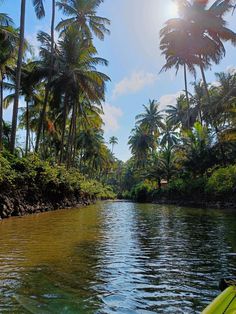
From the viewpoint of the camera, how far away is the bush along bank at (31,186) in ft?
52.4

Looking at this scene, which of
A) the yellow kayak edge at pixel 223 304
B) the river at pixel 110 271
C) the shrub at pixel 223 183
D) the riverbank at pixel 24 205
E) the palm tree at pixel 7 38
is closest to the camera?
the yellow kayak edge at pixel 223 304

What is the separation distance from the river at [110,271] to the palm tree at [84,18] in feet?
85.8

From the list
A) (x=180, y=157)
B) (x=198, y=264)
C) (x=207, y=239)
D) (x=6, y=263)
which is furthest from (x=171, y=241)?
(x=180, y=157)

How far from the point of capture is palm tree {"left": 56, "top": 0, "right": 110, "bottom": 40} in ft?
106

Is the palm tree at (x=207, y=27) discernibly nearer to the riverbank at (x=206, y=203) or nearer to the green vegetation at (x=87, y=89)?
the green vegetation at (x=87, y=89)

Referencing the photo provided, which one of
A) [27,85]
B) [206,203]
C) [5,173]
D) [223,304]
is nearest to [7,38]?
[27,85]

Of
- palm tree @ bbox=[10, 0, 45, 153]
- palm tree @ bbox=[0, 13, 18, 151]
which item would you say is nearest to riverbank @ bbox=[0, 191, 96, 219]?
palm tree @ bbox=[10, 0, 45, 153]

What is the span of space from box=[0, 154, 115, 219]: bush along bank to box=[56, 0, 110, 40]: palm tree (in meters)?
14.3

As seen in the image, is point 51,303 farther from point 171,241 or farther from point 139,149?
point 139,149

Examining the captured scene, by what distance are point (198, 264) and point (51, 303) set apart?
11.0 feet

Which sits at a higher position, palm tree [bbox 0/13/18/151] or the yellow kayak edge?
palm tree [bbox 0/13/18/151]

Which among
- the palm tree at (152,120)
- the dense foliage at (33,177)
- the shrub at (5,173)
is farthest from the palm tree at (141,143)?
the shrub at (5,173)

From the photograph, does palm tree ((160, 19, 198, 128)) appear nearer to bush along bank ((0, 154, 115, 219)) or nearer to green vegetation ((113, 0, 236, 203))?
green vegetation ((113, 0, 236, 203))

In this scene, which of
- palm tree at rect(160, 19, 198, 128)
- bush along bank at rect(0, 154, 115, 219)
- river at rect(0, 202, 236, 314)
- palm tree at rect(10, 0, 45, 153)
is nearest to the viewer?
river at rect(0, 202, 236, 314)
